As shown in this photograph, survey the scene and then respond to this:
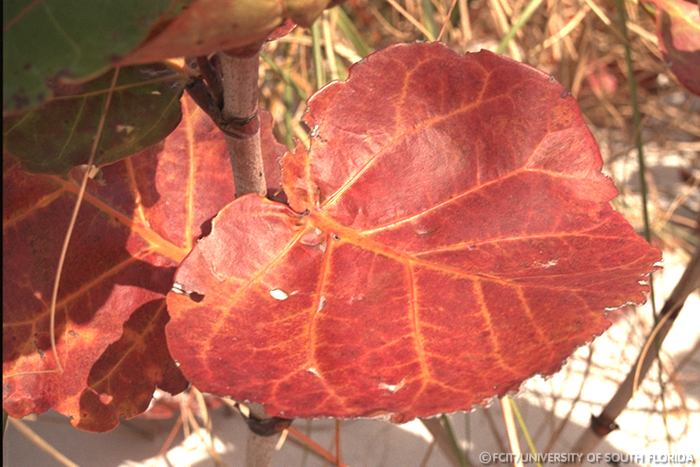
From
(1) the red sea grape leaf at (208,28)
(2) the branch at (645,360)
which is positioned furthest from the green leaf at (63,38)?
(2) the branch at (645,360)

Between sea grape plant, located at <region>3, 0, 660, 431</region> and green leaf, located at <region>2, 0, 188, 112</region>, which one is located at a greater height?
green leaf, located at <region>2, 0, 188, 112</region>

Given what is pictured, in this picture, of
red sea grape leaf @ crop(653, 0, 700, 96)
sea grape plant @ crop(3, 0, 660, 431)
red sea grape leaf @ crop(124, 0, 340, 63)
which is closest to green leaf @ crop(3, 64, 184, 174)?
sea grape plant @ crop(3, 0, 660, 431)

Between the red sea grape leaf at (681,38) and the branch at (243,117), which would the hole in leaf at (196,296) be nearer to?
the branch at (243,117)

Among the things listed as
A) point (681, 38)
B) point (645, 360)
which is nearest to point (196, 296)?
point (681, 38)

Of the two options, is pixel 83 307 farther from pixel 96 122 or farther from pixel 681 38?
pixel 681 38

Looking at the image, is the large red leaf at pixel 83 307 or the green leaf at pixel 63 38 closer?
the green leaf at pixel 63 38

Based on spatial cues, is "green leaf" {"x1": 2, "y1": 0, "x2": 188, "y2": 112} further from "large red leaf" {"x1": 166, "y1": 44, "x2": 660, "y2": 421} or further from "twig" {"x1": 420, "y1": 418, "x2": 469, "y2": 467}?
"twig" {"x1": 420, "y1": 418, "x2": 469, "y2": 467}
